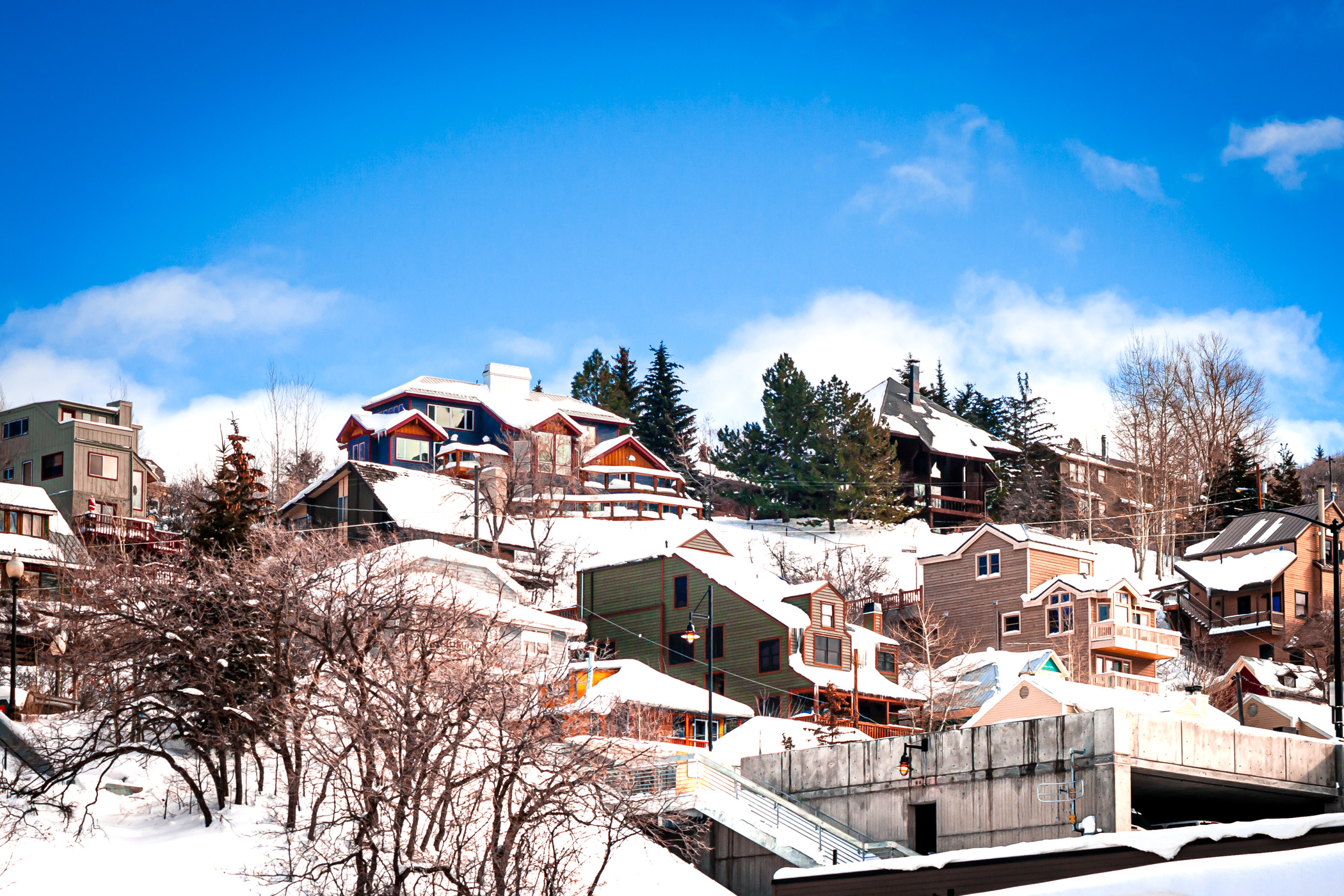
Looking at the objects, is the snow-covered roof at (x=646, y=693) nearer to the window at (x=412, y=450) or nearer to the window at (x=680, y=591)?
the window at (x=680, y=591)

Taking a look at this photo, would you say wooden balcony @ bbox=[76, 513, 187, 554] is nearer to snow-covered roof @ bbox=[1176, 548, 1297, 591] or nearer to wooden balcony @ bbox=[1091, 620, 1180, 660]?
wooden balcony @ bbox=[1091, 620, 1180, 660]

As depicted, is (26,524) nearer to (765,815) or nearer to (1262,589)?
(765,815)

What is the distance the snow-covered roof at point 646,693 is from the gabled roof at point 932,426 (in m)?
50.9

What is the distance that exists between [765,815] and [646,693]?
10950mm

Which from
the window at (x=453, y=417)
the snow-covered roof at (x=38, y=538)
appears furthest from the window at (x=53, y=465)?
the window at (x=453, y=417)

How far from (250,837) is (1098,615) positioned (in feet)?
146

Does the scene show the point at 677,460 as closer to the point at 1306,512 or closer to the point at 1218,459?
the point at 1218,459

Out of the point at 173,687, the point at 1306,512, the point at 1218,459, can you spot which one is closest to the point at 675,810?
the point at 173,687

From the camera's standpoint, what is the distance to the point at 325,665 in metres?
41.2

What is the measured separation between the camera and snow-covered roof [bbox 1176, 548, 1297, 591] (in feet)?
249

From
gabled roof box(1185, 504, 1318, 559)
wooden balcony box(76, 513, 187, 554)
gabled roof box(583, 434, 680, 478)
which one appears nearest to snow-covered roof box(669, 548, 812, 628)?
wooden balcony box(76, 513, 187, 554)

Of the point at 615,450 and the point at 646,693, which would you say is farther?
the point at 615,450

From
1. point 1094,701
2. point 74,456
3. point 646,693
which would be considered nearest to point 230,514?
point 646,693

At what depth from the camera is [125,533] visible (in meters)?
66.6
